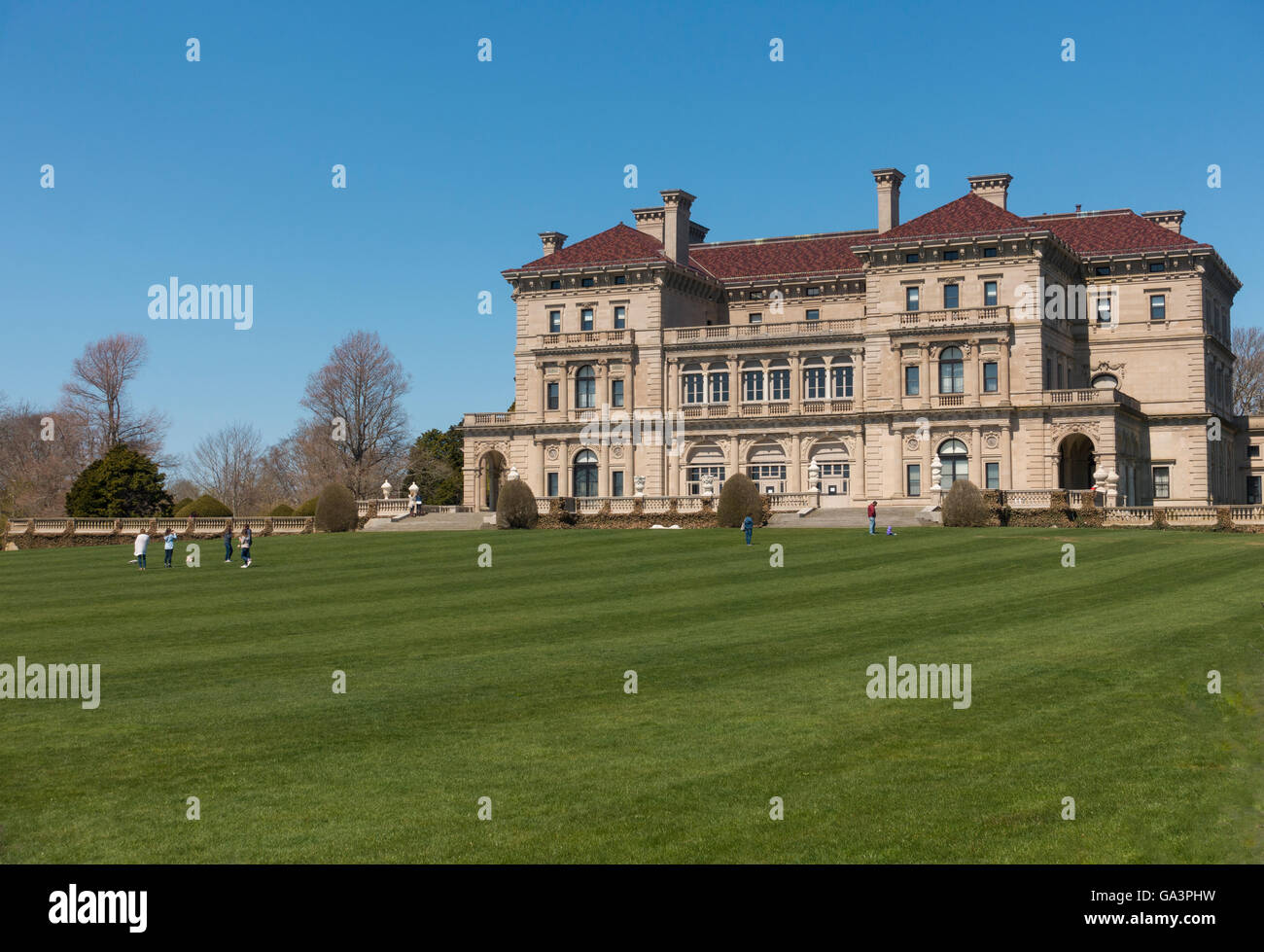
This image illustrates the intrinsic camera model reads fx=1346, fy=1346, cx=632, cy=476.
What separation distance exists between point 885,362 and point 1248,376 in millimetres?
55050

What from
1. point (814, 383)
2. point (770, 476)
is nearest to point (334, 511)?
point (770, 476)

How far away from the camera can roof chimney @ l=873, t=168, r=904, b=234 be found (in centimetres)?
8712

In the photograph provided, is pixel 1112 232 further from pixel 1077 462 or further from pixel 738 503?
pixel 738 503

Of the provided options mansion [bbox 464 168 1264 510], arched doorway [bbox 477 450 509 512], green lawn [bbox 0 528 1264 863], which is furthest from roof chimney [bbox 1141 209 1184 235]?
green lawn [bbox 0 528 1264 863]

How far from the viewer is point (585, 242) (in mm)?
91875

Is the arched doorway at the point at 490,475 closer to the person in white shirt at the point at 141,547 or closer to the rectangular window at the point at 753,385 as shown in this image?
the rectangular window at the point at 753,385

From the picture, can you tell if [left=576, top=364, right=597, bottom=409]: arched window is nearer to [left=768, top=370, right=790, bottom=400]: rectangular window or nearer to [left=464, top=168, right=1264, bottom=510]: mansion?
[left=464, top=168, right=1264, bottom=510]: mansion

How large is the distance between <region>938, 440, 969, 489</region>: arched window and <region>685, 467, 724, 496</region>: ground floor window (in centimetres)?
1398

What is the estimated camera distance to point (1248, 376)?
388ft

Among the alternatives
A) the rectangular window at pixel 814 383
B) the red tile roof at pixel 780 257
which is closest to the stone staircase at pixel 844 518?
the rectangular window at pixel 814 383

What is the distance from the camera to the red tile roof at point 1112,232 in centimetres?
8431

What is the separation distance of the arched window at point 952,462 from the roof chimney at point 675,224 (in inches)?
Answer: 932
